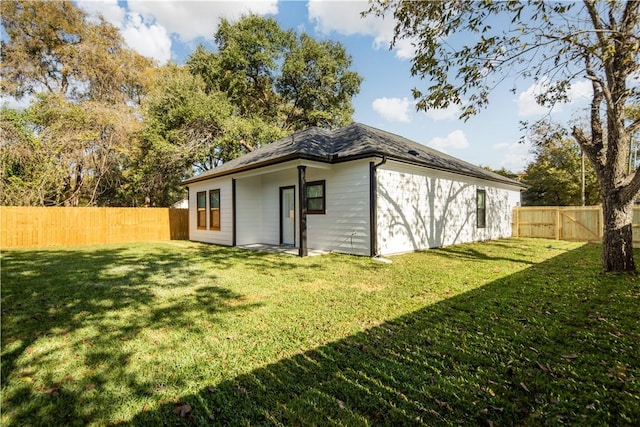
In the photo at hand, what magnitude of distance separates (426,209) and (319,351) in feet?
26.0

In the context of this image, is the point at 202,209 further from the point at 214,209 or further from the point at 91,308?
the point at 91,308

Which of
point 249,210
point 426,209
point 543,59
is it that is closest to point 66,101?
point 249,210

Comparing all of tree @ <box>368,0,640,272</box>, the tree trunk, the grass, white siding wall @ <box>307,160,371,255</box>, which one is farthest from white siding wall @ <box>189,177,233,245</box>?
the tree trunk

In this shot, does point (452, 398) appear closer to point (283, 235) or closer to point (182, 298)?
point (182, 298)

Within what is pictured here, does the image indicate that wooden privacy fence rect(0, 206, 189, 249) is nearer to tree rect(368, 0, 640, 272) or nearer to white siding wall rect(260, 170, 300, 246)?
white siding wall rect(260, 170, 300, 246)

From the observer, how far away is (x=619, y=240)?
6.02m

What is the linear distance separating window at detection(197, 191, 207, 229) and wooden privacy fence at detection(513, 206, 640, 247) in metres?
14.9

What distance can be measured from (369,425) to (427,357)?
3.50ft

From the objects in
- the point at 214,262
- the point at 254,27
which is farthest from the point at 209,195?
the point at 254,27

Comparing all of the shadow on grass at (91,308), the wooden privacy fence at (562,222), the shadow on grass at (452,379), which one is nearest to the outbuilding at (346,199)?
the wooden privacy fence at (562,222)

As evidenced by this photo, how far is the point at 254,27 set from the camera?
19.9 meters

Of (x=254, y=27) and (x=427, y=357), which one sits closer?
(x=427, y=357)

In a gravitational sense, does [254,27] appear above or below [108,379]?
above

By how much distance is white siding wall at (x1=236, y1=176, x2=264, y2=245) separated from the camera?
11.0 meters
